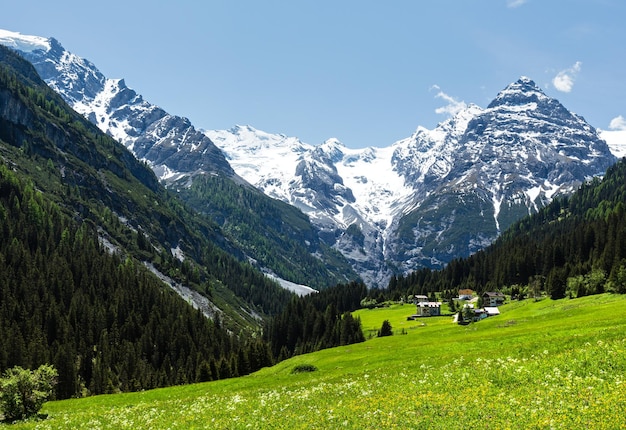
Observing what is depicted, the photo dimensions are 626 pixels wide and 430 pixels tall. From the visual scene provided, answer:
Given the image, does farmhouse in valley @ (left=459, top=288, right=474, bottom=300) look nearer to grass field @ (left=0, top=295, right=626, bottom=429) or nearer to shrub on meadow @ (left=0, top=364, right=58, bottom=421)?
grass field @ (left=0, top=295, right=626, bottom=429)

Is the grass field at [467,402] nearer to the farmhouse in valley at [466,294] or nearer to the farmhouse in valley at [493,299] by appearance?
the farmhouse in valley at [493,299]

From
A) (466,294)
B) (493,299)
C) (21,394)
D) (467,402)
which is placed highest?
(467,402)

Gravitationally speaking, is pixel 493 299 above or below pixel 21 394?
below

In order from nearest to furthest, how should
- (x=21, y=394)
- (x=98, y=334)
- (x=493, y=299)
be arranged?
(x=21, y=394) → (x=493, y=299) → (x=98, y=334)

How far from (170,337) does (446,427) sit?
16957cm

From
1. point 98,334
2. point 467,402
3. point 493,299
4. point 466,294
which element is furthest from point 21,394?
point 466,294

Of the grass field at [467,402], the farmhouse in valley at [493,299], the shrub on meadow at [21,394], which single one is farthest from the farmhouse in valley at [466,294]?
the shrub on meadow at [21,394]

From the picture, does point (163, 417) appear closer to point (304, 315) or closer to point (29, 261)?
point (304, 315)

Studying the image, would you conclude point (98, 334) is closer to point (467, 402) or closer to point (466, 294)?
point (466, 294)

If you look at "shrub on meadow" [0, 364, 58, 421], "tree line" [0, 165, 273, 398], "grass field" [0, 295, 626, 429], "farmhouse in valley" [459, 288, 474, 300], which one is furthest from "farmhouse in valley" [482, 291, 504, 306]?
"shrub on meadow" [0, 364, 58, 421]

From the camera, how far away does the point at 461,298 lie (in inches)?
7653

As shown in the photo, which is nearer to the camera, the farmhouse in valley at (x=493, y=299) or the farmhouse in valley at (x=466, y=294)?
the farmhouse in valley at (x=493, y=299)

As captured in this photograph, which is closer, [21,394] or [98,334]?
[21,394]

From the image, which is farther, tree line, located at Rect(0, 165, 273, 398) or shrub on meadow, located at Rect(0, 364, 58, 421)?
tree line, located at Rect(0, 165, 273, 398)
